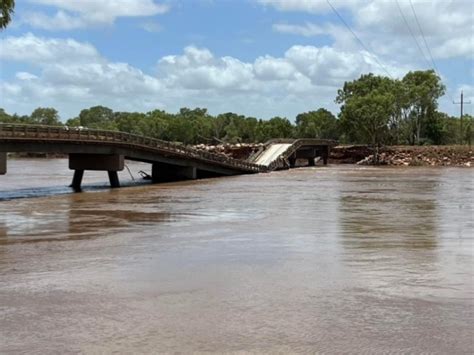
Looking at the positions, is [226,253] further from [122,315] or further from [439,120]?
[439,120]

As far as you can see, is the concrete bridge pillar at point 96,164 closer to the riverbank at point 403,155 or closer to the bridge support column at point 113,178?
the bridge support column at point 113,178

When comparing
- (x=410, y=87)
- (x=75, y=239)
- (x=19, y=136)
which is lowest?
(x=75, y=239)

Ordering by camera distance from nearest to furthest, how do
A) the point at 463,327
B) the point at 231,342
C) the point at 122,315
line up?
1. the point at 231,342
2. the point at 463,327
3. the point at 122,315

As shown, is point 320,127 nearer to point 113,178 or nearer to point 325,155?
point 325,155

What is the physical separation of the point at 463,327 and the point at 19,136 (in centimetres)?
3246

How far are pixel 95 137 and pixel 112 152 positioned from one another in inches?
98.3

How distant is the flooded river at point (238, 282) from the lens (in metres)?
9.52

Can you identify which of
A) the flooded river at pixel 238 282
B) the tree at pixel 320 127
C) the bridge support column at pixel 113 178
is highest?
the tree at pixel 320 127

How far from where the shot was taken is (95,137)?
45188mm

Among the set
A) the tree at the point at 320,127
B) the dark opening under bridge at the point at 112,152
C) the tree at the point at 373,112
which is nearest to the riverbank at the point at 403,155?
the tree at the point at 373,112

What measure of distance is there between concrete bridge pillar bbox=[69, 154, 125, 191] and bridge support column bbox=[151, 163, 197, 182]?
951 centimetres

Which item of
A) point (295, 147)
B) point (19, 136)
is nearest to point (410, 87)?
point (295, 147)

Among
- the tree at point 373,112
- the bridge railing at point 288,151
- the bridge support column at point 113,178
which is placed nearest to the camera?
the bridge support column at point 113,178

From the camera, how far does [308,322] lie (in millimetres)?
10320
